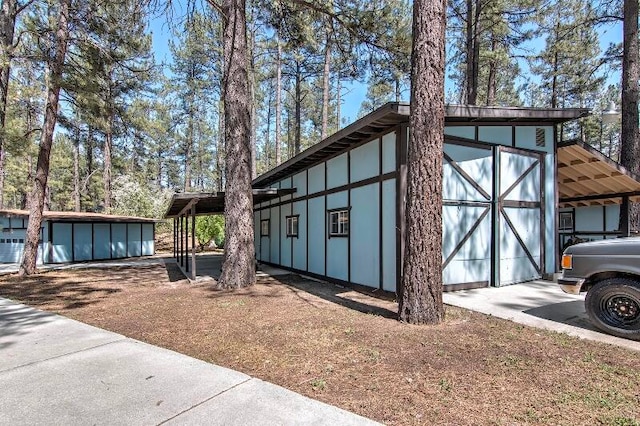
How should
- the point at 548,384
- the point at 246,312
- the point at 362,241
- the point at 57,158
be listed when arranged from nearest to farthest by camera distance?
the point at 548,384 < the point at 246,312 < the point at 362,241 < the point at 57,158

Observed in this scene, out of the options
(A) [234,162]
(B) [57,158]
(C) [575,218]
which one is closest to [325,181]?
(A) [234,162]

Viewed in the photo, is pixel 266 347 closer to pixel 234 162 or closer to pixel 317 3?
pixel 234 162

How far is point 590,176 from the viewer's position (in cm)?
1060

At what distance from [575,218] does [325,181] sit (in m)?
12.0

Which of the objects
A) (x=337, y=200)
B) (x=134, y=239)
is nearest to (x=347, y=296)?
(x=337, y=200)

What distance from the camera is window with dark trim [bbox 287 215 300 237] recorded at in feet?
39.7

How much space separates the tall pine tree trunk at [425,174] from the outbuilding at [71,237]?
18.0m

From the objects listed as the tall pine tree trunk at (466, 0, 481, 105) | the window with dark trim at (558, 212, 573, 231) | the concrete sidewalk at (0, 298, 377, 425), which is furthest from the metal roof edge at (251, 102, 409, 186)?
the window with dark trim at (558, 212, 573, 231)

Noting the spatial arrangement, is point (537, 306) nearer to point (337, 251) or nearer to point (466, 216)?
point (466, 216)

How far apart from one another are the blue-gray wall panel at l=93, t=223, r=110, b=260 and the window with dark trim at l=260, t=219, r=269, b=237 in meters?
9.59

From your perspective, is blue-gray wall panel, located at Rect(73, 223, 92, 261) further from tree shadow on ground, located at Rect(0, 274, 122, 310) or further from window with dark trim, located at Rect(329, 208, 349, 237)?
window with dark trim, located at Rect(329, 208, 349, 237)

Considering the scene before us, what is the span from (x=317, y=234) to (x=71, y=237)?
14.5 meters

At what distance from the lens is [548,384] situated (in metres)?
3.16

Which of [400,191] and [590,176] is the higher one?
[590,176]
